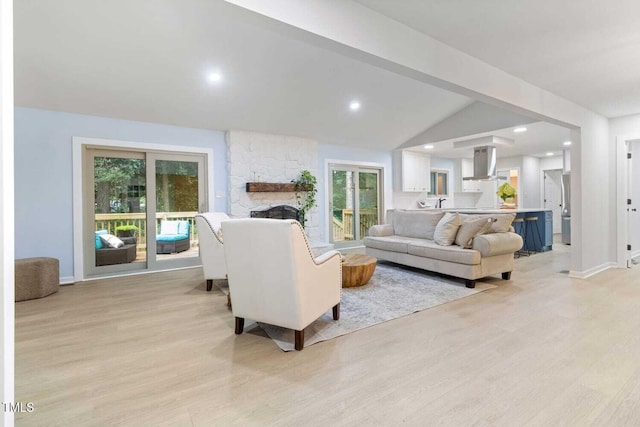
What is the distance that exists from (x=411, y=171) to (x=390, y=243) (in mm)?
3232

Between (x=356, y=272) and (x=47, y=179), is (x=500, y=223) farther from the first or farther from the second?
(x=47, y=179)

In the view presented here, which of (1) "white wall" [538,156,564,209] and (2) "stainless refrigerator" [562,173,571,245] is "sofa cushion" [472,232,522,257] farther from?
(1) "white wall" [538,156,564,209]

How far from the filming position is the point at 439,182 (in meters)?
8.55

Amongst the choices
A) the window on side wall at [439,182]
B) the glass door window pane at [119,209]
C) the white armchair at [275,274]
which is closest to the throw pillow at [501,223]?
the white armchair at [275,274]

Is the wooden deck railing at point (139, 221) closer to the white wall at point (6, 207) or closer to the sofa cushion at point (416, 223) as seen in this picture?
the sofa cushion at point (416, 223)

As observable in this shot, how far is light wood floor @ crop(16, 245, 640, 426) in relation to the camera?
1.57 m

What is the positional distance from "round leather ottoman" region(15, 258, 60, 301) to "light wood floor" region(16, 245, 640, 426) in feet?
1.03

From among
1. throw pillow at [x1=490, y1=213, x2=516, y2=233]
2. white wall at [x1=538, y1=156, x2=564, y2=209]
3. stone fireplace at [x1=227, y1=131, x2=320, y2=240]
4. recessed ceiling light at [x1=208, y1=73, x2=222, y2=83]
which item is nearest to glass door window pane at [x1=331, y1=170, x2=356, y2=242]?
stone fireplace at [x1=227, y1=131, x2=320, y2=240]

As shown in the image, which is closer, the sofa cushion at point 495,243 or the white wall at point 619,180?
the sofa cushion at point 495,243

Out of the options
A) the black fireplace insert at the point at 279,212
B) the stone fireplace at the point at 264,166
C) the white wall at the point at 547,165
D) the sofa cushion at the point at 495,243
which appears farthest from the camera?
the white wall at the point at 547,165

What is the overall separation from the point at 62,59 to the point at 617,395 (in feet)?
17.7

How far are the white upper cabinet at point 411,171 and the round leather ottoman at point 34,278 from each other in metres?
6.47

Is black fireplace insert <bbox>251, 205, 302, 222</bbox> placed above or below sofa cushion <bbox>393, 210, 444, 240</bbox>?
above

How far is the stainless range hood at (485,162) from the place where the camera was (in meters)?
6.54
